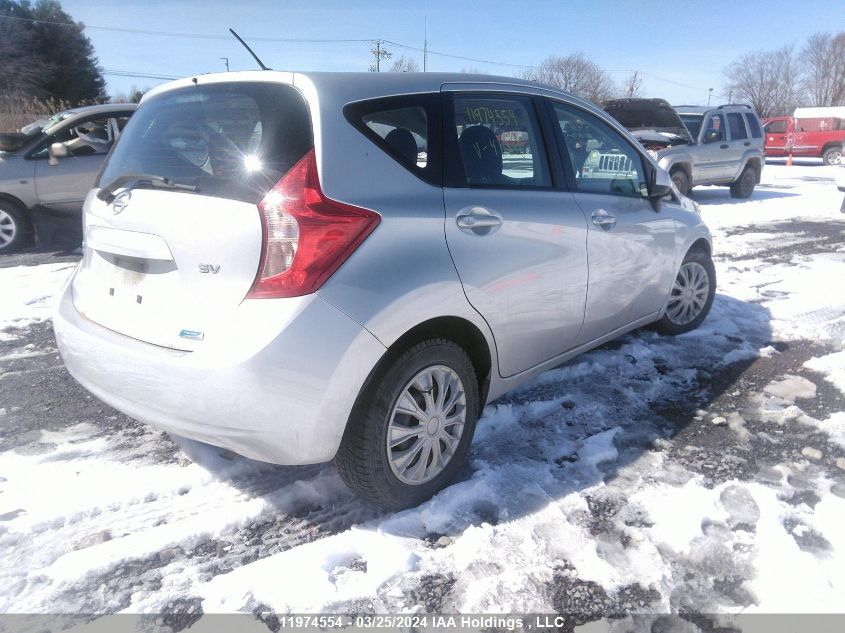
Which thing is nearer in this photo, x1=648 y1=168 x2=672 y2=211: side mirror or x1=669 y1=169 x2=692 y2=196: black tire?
x1=648 y1=168 x2=672 y2=211: side mirror

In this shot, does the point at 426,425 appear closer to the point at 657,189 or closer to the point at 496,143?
the point at 496,143

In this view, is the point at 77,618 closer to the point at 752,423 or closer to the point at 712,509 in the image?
the point at 712,509

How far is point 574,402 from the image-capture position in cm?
367

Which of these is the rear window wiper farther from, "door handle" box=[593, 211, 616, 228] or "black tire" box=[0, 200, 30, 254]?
"black tire" box=[0, 200, 30, 254]

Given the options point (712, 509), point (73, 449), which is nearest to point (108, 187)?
point (73, 449)

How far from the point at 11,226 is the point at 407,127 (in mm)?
7201

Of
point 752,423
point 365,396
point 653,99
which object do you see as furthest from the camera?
point 653,99

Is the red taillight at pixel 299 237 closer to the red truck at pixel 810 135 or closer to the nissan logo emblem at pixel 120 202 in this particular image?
the nissan logo emblem at pixel 120 202

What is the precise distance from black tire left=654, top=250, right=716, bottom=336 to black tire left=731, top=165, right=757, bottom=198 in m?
10.1

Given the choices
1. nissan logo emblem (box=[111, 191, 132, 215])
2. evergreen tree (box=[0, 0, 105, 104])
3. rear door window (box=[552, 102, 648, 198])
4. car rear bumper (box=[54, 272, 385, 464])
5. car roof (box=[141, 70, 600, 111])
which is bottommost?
car rear bumper (box=[54, 272, 385, 464])

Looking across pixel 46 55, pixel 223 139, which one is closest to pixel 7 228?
pixel 223 139

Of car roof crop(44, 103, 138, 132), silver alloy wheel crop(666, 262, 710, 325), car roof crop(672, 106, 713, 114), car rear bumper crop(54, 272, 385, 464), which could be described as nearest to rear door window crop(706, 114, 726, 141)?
car roof crop(672, 106, 713, 114)

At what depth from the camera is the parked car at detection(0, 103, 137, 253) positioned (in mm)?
7477

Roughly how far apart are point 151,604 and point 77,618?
229mm
